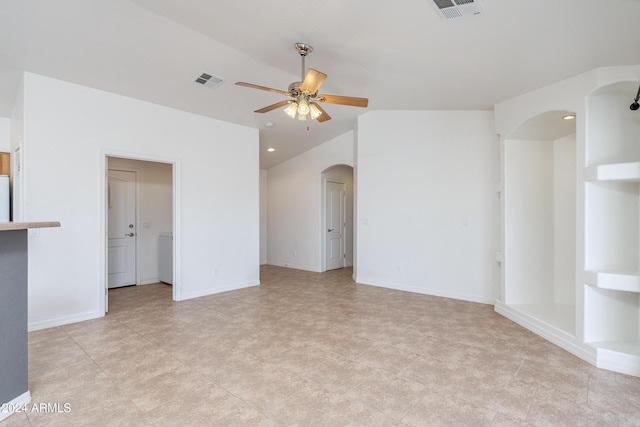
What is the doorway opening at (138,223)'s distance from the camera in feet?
18.1

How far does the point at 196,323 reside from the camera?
12.4ft

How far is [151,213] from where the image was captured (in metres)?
5.97

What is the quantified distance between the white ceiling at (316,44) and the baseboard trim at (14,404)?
2992 mm

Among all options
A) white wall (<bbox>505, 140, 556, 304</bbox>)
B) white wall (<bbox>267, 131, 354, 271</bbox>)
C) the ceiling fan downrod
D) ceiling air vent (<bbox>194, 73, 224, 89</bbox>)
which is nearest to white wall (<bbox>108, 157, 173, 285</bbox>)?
ceiling air vent (<bbox>194, 73, 224, 89</bbox>)

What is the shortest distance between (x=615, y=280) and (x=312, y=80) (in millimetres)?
3162

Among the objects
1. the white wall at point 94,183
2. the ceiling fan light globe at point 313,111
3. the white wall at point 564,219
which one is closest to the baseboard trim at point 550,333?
the white wall at point 564,219

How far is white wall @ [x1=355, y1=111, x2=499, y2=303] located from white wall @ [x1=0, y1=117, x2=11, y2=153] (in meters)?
5.30

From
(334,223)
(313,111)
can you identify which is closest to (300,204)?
(334,223)

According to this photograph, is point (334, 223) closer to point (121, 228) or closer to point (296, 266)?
point (296, 266)

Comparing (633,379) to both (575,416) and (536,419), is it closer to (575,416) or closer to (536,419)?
(575,416)

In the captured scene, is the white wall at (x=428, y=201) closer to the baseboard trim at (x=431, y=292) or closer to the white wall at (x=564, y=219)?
the baseboard trim at (x=431, y=292)

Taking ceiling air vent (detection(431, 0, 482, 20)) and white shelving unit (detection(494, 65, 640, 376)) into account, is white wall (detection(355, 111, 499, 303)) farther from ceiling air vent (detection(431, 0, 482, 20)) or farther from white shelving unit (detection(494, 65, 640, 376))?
ceiling air vent (detection(431, 0, 482, 20))

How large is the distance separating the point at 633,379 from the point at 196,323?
13.7ft

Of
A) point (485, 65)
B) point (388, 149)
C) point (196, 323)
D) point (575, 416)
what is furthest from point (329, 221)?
point (575, 416)
